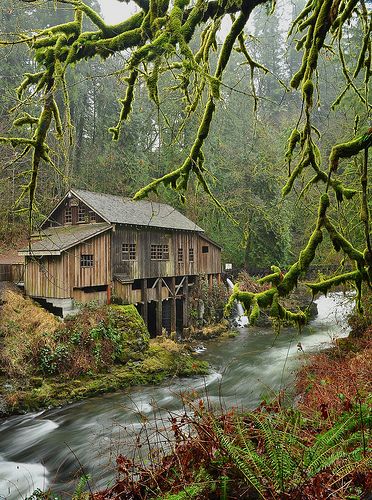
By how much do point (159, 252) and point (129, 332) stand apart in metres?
6.37

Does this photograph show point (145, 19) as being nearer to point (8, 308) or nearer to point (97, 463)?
point (97, 463)

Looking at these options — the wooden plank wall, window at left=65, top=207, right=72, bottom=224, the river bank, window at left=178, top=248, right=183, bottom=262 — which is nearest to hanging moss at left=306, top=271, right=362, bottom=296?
the river bank

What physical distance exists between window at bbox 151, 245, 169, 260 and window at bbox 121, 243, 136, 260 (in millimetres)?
A: 1433

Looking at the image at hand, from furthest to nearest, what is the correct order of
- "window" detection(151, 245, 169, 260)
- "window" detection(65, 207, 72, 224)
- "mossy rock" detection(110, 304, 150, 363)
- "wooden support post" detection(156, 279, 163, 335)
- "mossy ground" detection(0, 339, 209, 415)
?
"window" detection(151, 245, 169, 260), "wooden support post" detection(156, 279, 163, 335), "window" detection(65, 207, 72, 224), "mossy rock" detection(110, 304, 150, 363), "mossy ground" detection(0, 339, 209, 415)

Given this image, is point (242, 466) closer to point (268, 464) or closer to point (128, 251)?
point (268, 464)

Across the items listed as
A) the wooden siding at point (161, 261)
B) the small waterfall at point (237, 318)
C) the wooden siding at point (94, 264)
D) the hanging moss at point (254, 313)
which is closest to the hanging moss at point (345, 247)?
the hanging moss at point (254, 313)

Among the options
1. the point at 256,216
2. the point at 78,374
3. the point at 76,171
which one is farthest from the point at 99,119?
the point at 78,374

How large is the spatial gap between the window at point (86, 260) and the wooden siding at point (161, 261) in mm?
1228

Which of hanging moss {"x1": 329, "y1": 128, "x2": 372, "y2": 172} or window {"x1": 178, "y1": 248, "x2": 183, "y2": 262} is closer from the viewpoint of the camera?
hanging moss {"x1": 329, "y1": 128, "x2": 372, "y2": 172}

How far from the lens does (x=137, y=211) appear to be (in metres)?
21.8

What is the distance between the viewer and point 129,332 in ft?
51.4

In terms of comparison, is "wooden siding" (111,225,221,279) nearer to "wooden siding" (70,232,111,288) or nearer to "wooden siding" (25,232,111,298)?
"wooden siding" (70,232,111,288)

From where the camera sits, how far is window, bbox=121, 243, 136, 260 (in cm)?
1881

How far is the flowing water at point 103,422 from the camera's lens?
7.18 m
